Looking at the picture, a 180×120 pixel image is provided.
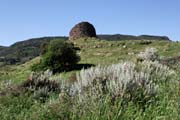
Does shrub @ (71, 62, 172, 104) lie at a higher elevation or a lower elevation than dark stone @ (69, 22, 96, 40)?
higher

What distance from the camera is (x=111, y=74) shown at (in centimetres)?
895

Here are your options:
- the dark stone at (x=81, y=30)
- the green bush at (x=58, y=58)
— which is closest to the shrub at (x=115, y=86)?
the green bush at (x=58, y=58)

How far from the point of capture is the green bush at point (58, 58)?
29.3 meters

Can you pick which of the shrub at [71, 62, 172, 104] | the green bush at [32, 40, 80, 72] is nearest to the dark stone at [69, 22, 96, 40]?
the green bush at [32, 40, 80, 72]

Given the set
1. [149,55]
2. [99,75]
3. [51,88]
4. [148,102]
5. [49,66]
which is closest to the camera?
[148,102]

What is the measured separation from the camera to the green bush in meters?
29.3

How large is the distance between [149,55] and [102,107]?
18.8 metres

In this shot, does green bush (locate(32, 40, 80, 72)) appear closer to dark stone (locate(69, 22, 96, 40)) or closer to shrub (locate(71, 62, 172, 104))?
dark stone (locate(69, 22, 96, 40))

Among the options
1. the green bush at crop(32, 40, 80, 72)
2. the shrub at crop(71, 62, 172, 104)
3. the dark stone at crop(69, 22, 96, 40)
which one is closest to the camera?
the shrub at crop(71, 62, 172, 104)

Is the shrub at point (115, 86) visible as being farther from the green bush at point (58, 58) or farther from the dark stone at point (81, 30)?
the dark stone at point (81, 30)

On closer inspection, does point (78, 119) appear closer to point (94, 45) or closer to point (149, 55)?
point (149, 55)

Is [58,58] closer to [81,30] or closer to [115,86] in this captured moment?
[81,30]

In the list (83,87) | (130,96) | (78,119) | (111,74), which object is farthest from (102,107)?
(111,74)

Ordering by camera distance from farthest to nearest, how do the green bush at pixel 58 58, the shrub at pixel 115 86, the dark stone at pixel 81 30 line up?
the dark stone at pixel 81 30 → the green bush at pixel 58 58 → the shrub at pixel 115 86
